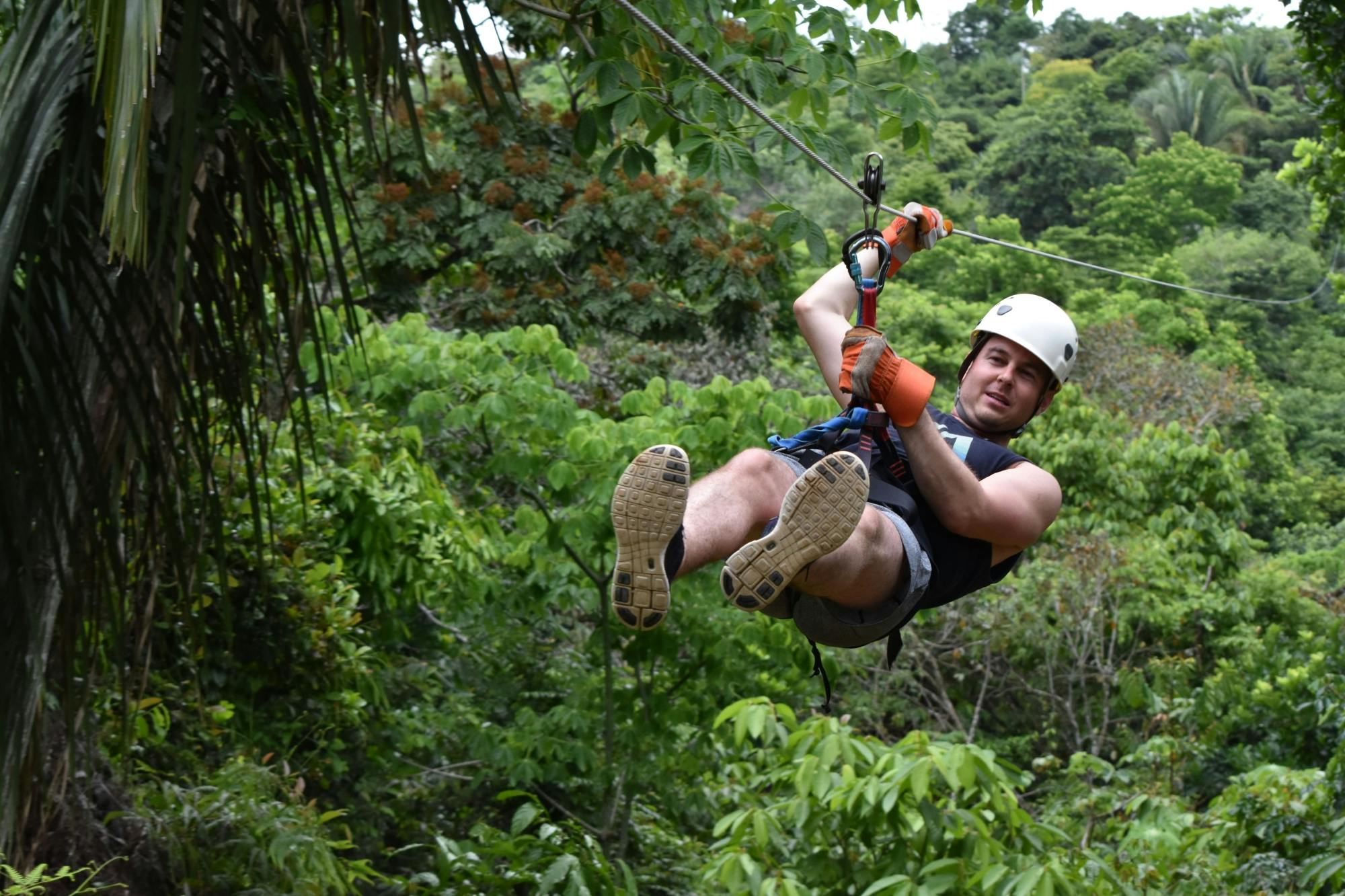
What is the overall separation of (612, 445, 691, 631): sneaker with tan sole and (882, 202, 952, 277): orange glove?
3.15ft

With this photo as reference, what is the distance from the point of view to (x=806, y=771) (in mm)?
5211

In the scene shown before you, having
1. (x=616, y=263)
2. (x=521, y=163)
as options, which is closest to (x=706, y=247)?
(x=616, y=263)

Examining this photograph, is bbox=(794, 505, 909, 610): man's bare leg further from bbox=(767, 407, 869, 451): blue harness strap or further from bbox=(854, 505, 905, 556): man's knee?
bbox=(767, 407, 869, 451): blue harness strap

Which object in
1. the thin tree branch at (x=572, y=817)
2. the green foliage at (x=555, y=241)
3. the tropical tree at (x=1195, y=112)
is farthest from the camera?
the tropical tree at (x=1195, y=112)

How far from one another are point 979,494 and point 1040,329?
0.49 meters

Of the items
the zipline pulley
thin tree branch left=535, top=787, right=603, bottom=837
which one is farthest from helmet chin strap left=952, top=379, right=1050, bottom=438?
thin tree branch left=535, top=787, right=603, bottom=837

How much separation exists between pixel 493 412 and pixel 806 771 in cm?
228

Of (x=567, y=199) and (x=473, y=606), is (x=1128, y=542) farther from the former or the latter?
(x=473, y=606)

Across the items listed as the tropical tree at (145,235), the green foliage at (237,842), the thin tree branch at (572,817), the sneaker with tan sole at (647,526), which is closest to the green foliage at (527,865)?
the thin tree branch at (572,817)

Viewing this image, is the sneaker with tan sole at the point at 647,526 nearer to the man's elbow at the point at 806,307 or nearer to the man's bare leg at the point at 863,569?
the man's bare leg at the point at 863,569

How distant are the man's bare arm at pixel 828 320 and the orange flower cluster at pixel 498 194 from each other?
6528 millimetres

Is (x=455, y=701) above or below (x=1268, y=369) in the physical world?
below

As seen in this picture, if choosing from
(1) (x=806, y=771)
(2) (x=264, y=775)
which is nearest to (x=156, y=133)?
(2) (x=264, y=775)

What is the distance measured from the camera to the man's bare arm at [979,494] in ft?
9.13
